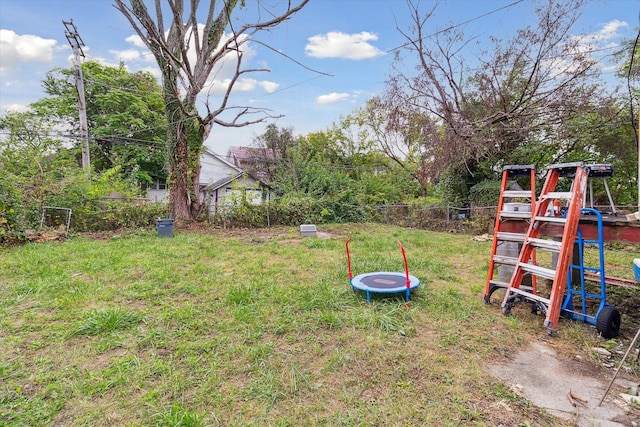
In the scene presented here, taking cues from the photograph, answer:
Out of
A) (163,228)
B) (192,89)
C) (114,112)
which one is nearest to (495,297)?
(163,228)

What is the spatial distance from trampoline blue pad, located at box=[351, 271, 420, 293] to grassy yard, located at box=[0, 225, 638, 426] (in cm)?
15

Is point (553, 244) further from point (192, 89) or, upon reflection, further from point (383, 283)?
point (192, 89)

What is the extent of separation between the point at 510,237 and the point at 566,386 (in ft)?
5.33

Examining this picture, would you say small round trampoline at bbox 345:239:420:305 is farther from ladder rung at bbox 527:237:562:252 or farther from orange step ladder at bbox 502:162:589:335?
ladder rung at bbox 527:237:562:252

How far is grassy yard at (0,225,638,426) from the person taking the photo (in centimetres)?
172

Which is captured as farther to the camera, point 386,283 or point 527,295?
point 386,283

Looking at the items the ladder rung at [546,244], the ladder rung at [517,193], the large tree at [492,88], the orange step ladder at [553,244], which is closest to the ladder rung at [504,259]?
the orange step ladder at [553,244]

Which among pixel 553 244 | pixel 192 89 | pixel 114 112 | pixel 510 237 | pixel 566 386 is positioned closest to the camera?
pixel 566 386

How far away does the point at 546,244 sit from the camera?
111 inches

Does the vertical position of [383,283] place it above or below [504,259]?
below

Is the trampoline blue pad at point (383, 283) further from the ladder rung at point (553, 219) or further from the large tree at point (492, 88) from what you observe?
the large tree at point (492, 88)

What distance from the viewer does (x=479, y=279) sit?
4258mm

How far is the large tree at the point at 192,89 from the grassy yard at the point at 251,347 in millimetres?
5341

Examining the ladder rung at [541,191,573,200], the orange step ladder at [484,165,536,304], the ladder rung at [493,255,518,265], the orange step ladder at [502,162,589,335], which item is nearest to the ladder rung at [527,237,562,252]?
the orange step ladder at [502,162,589,335]
